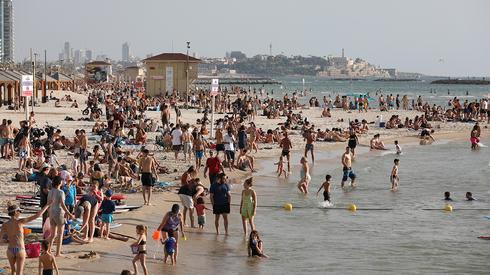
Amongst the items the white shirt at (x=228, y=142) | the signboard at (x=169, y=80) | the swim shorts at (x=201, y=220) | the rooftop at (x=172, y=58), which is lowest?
the swim shorts at (x=201, y=220)

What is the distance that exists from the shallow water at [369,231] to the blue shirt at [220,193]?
676mm

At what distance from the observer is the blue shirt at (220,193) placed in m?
15.0

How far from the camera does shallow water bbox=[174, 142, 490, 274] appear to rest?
13594 mm

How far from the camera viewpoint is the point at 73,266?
12148 millimetres

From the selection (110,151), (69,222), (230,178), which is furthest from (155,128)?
(69,222)

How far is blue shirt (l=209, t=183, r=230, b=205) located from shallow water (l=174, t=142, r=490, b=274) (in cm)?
68

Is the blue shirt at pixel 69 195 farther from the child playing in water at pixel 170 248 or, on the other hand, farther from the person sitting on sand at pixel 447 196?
the person sitting on sand at pixel 447 196

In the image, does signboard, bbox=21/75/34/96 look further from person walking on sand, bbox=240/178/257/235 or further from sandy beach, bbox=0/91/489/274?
person walking on sand, bbox=240/178/257/235

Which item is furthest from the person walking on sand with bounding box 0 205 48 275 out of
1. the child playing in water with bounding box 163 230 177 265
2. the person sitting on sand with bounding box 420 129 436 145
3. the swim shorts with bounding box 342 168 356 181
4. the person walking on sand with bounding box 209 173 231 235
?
the person sitting on sand with bounding box 420 129 436 145

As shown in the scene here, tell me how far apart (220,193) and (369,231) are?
347cm

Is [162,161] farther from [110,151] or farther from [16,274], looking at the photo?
[16,274]

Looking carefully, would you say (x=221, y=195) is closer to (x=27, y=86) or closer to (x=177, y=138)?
(x=27, y=86)

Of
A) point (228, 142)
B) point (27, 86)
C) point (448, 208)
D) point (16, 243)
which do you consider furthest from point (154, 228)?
point (27, 86)

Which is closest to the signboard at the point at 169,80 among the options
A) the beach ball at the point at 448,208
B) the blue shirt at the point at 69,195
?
the beach ball at the point at 448,208
